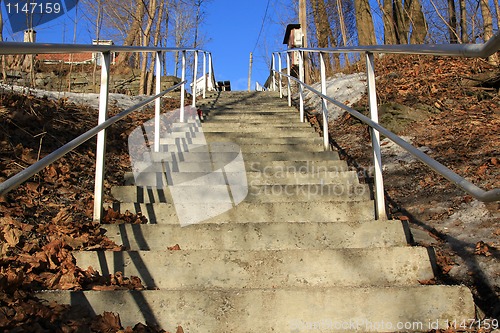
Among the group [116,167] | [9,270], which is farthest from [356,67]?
[9,270]

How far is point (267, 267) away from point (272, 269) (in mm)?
28

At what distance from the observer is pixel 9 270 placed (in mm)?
2141

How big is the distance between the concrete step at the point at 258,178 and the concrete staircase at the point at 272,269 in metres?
0.31

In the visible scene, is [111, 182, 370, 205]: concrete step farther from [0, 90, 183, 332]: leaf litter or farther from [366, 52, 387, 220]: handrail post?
[366, 52, 387, 220]: handrail post

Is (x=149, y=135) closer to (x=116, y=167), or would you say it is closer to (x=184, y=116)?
(x=184, y=116)

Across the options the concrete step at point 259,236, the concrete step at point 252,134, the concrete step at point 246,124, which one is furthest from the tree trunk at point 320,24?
the concrete step at point 259,236

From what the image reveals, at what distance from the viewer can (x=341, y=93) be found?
7395 mm

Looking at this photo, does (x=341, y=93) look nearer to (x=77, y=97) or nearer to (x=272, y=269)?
(x=77, y=97)

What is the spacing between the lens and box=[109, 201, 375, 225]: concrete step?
318cm

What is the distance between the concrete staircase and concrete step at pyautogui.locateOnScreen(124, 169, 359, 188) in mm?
307

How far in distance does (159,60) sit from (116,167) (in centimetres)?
115

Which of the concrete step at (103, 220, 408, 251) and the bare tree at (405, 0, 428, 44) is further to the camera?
the bare tree at (405, 0, 428, 44)

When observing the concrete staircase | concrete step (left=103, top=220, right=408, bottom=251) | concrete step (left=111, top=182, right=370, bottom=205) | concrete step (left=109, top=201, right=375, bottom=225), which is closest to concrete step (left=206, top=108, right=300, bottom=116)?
concrete step (left=111, top=182, right=370, bottom=205)

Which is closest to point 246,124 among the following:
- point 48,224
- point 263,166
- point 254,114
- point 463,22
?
point 254,114
